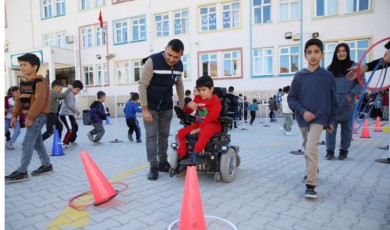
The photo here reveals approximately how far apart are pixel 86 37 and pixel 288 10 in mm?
17531

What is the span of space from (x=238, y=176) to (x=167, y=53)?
7.48 feet

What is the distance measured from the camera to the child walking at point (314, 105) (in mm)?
→ 3504

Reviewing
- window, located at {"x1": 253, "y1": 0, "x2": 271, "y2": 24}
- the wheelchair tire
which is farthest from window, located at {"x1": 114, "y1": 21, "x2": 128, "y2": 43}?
the wheelchair tire

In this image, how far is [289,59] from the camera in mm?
18344

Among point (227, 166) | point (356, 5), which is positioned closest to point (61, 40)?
point (356, 5)

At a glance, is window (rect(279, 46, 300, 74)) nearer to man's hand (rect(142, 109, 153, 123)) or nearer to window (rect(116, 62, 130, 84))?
window (rect(116, 62, 130, 84))

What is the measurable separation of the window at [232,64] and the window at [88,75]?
12.7m

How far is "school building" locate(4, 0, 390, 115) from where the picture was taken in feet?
56.0

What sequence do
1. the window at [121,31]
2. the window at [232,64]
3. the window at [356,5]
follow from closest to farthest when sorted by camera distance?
the window at [356,5], the window at [232,64], the window at [121,31]

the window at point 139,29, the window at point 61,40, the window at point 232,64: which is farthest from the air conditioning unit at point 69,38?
the window at point 232,64

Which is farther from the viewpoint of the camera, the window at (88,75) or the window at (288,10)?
the window at (88,75)

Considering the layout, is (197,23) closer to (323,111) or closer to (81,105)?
(81,105)

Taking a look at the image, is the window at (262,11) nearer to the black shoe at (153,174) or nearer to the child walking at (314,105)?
the child walking at (314,105)

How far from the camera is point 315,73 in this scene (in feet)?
11.9
